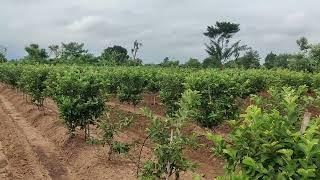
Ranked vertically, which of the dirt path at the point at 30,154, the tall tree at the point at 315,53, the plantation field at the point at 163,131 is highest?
the tall tree at the point at 315,53

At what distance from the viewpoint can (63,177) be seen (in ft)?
36.3

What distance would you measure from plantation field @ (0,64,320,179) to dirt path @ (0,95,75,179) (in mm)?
25

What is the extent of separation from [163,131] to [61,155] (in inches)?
275

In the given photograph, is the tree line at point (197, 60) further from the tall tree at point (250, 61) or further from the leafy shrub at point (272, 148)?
the leafy shrub at point (272, 148)

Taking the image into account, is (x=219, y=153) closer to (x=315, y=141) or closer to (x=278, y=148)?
(x=278, y=148)

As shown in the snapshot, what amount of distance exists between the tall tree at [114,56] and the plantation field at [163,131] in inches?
1418

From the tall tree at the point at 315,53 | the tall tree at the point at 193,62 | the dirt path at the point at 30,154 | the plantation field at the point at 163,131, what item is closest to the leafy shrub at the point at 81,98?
the plantation field at the point at 163,131

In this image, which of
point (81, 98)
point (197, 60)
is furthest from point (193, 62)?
point (81, 98)

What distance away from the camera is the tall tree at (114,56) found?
62.5m

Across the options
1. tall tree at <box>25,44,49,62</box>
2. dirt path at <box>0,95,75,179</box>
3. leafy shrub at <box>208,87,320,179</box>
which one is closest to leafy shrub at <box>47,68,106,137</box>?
dirt path at <box>0,95,75,179</box>

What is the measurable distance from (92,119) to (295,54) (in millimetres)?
34950

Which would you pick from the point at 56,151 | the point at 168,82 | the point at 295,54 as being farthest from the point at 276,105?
the point at 295,54

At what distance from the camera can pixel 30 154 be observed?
13.0m

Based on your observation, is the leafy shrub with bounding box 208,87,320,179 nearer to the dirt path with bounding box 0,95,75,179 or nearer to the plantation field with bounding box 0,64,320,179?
the plantation field with bounding box 0,64,320,179
